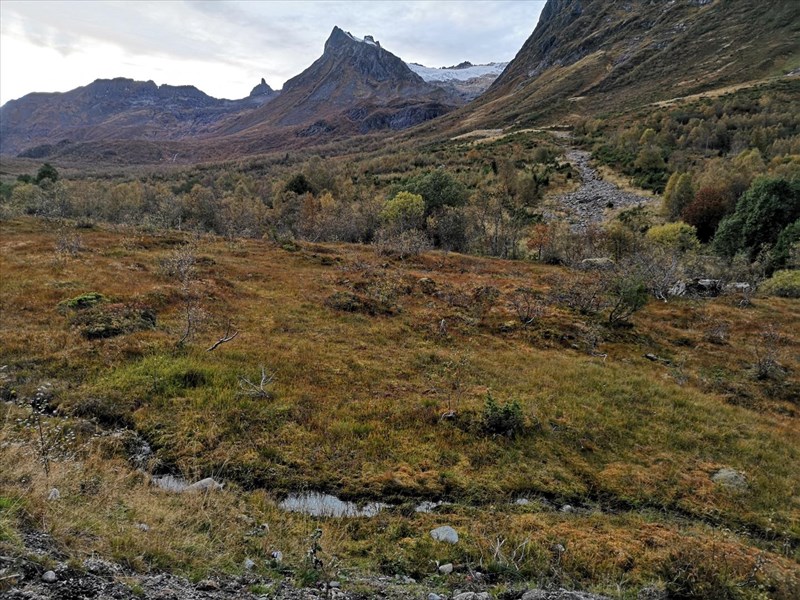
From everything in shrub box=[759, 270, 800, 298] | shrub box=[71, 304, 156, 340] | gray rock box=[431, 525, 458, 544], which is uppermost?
shrub box=[71, 304, 156, 340]

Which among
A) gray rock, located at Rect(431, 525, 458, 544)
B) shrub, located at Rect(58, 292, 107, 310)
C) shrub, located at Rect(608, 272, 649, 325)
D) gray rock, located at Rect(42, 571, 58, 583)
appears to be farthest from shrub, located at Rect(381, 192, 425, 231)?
gray rock, located at Rect(42, 571, 58, 583)

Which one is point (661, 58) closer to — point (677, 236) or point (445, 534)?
point (677, 236)

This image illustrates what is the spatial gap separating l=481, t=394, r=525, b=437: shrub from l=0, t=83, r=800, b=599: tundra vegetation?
71 millimetres

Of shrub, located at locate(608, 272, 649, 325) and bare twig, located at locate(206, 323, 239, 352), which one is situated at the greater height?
bare twig, located at locate(206, 323, 239, 352)

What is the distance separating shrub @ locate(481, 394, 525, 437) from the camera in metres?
11.5

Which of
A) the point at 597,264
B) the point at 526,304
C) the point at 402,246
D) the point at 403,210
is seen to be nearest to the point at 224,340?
the point at 526,304

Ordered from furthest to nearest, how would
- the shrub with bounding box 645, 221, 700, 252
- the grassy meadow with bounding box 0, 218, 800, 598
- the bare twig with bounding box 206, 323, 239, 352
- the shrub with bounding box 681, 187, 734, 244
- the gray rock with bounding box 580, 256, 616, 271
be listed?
1. the shrub with bounding box 681, 187, 734, 244
2. the shrub with bounding box 645, 221, 700, 252
3. the gray rock with bounding box 580, 256, 616, 271
4. the bare twig with bounding box 206, 323, 239, 352
5. the grassy meadow with bounding box 0, 218, 800, 598

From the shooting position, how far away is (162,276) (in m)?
24.8

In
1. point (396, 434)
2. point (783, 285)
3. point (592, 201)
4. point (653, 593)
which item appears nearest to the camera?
point (653, 593)

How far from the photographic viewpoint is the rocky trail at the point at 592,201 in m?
61.7

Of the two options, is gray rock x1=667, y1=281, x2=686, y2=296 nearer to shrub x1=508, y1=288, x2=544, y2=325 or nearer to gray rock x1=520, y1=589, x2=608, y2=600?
shrub x1=508, y1=288, x2=544, y2=325

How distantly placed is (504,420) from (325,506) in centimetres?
556

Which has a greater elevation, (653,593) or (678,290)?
(653,593)

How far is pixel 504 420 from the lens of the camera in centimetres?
1155
